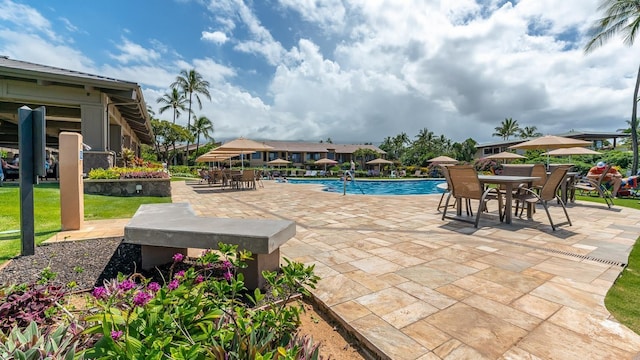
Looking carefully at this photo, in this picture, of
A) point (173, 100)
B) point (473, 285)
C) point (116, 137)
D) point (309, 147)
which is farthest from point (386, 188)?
point (173, 100)


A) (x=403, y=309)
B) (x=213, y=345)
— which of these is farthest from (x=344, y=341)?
(x=213, y=345)

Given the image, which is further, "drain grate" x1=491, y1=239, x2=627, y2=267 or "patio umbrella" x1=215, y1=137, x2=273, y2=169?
"patio umbrella" x1=215, y1=137, x2=273, y2=169

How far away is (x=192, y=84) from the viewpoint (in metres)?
32.2

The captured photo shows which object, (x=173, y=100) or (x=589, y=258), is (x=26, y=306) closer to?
(x=589, y=258)

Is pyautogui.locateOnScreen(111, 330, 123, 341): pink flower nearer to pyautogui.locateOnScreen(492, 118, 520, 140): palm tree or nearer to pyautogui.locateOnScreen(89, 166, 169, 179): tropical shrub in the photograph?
pyautogui.locateOnScreen(89, 166, 169, 179): tropical shrub

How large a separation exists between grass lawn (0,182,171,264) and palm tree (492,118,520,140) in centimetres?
5733

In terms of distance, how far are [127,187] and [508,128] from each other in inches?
2260

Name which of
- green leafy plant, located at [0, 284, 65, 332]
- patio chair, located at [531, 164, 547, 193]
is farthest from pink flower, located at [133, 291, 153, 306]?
patio chair, located at [531, 164, 547, 193]

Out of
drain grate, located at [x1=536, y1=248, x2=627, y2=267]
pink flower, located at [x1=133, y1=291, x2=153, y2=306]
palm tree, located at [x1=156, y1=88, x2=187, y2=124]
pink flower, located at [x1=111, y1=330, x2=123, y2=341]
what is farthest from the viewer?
palm tree, located at [x1=156, y1=88, x2=187, y2=124]

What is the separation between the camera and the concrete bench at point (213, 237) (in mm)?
2100

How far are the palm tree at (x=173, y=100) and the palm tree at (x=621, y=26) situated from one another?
36.0 meters

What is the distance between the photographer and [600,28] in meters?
15.2

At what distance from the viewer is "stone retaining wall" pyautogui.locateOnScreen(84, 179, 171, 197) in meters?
7.46

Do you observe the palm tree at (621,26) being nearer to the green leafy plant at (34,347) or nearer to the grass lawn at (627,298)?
the grass lawn at (627,298)
